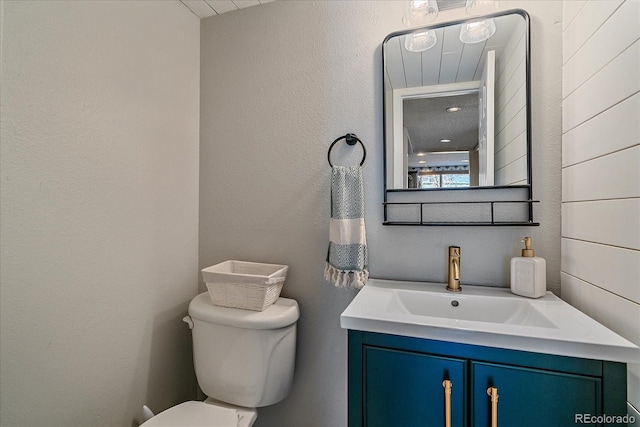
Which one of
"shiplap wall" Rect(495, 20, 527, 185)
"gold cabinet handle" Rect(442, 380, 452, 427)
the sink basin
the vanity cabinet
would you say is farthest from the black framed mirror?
"gold cabinet handle" Rect(442, 380, 452, 427)

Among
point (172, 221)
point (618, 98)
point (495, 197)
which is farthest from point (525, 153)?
point (172, 221)

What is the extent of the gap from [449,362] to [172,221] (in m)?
1.22

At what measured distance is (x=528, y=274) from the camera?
3.11 ft

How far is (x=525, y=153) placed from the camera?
3.39ft

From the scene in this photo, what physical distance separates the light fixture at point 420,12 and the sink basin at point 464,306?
1031 millimetres

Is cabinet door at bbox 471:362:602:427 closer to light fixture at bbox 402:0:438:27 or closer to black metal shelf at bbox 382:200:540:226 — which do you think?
black metal shelf at bbox 382:200:540:226

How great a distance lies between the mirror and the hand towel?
154mm

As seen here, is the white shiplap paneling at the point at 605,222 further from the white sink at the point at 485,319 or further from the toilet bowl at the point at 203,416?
the toilet bowl at the point at 203,416

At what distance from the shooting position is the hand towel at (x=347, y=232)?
3.72ft

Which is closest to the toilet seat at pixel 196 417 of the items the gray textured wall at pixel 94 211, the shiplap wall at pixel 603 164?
the gray textured wall at pixel 94 211

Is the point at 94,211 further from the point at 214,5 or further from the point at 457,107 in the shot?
the point at 457,107

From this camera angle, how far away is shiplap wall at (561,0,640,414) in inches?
27.4

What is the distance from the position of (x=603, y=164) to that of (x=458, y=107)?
493 mm

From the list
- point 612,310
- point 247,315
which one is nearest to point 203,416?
point 247,315
